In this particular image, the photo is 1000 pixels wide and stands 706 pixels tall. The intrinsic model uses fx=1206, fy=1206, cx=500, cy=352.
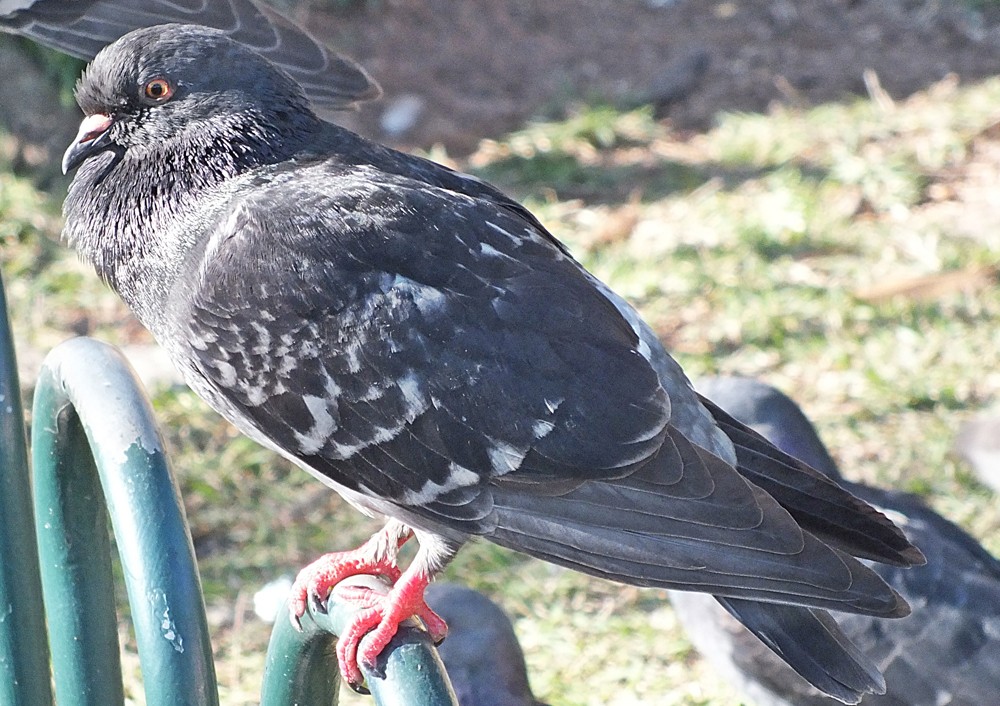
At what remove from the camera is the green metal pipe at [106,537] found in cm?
198

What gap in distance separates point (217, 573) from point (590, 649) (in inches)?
58.7

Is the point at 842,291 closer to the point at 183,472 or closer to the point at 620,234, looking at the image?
the point at 620,234

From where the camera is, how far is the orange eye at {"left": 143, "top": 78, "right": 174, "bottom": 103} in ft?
9.24

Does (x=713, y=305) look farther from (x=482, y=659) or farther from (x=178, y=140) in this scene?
(x=178, y=140)

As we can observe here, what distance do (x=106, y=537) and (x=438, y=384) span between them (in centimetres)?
77

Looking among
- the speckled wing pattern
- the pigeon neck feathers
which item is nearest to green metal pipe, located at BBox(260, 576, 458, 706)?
the speckled wing pattern

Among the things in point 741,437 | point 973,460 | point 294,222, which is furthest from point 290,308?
point 973,460

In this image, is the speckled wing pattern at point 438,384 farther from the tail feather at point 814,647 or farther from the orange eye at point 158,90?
the orange eye at point 158,90

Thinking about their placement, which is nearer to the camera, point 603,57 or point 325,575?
point 325,575

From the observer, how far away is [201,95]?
9.21 feet

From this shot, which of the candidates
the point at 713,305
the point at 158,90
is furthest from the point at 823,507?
the point at 713,305

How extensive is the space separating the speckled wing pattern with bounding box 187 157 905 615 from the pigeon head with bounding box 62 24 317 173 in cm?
19

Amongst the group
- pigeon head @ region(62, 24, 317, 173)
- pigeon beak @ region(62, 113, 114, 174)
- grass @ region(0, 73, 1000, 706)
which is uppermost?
pigeon head @ region(62, 24, 317, 173)

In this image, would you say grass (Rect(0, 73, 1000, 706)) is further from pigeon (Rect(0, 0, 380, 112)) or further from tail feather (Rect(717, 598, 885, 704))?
pigeon (Rect(0, 0, 380, 112))
